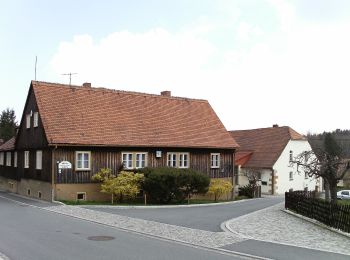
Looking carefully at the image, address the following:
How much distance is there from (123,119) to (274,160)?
2435cm

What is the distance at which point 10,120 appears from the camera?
7925cm

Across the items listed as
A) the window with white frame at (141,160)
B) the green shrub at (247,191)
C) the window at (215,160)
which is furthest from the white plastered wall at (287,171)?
the window with white frame at (141,160)

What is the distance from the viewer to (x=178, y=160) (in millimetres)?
34969

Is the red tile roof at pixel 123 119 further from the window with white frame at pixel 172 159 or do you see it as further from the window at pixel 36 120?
the window at pixel 36 120

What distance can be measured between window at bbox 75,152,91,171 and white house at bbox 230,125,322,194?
27461 mm

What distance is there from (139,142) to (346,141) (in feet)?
248

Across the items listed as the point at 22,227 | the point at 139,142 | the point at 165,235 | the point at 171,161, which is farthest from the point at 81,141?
the point at 165,235

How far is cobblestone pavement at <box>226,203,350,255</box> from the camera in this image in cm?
1485

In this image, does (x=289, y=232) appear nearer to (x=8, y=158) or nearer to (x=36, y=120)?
(x=36, y=120)

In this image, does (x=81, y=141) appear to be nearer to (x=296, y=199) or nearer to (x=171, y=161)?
(x=171, y=161)

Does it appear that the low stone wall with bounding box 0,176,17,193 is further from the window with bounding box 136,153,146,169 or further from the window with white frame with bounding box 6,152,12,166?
the window with bounding box 136,153,146,169

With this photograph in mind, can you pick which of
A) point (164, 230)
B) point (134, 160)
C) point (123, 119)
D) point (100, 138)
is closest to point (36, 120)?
point (100, 138)

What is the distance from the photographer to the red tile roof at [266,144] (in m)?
54.0

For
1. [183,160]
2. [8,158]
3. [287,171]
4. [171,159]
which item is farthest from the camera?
[287,171]
